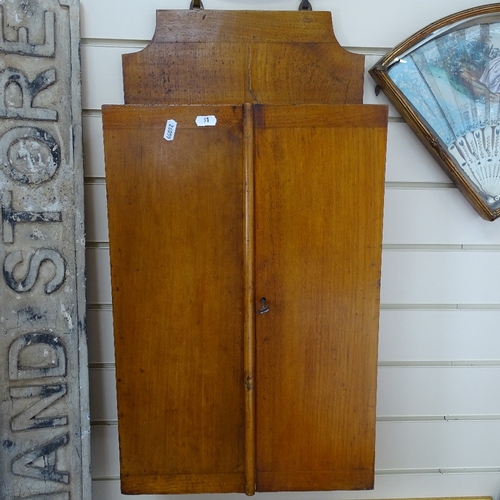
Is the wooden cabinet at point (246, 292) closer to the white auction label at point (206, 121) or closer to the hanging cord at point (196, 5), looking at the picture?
the white auction label at point (206, 121)

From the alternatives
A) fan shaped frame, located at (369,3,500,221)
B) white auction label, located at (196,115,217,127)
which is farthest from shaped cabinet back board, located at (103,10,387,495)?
fan shaped frame, located at (369,3,500,221)

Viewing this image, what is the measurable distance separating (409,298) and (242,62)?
808 millimetres

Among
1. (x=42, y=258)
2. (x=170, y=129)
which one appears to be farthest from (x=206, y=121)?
(x=42, y=258)

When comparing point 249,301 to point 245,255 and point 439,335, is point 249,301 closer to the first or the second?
point 245,255

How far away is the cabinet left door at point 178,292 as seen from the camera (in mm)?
946

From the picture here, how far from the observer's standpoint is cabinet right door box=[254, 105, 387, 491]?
3.11 feet

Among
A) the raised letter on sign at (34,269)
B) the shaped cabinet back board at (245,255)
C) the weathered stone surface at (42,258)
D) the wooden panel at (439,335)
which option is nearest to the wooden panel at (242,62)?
the shaped cabinet back board at (245,255)

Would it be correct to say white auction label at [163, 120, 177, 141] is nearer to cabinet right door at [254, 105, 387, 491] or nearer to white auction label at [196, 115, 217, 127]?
white auction label at [196, 115, 217, 127]

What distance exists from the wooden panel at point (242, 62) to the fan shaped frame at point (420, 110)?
0.31 ft

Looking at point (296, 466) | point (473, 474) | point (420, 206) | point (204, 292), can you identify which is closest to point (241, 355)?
point (204, 292)

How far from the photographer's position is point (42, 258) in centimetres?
110

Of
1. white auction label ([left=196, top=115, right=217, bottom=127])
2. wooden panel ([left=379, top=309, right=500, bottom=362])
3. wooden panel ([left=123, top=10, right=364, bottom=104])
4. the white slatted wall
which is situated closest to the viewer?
white auction label ([left=196, top=115, right=217, bottom=127])

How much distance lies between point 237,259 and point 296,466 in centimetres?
53

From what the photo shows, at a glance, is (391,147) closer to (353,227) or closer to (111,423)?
(353,227)
